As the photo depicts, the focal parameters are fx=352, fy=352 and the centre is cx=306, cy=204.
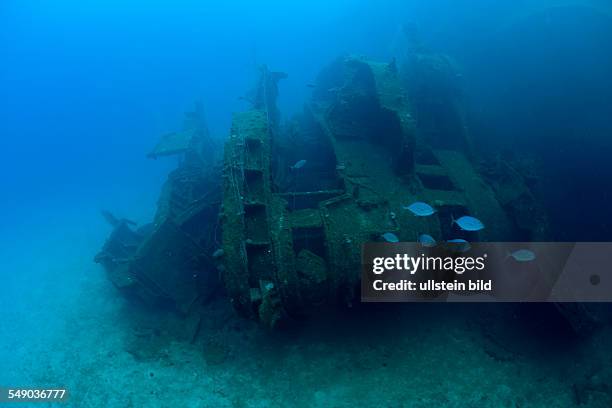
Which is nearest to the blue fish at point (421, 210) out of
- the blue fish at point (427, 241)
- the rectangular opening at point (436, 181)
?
the blue fish at point (427, 241)

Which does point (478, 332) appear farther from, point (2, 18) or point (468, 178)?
point (2, 18)

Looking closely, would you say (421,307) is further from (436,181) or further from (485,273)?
(436,181)

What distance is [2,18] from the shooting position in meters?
123

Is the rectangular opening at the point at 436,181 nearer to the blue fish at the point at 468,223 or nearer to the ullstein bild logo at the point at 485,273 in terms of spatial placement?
the ullstein bild logo at the point at 485,273

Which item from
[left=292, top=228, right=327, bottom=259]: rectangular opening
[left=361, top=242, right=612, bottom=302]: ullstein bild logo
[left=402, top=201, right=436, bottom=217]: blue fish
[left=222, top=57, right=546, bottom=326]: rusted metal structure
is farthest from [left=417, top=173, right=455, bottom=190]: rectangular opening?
[left=292, top=228, right=327, bottom=259]: rectangular opening

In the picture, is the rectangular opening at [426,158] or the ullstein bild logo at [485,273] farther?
the rectangular opening at [426,158]

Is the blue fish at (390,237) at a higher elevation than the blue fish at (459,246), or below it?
higher

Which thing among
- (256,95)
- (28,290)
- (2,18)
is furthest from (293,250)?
(2,18)

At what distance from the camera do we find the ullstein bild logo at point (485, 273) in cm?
691

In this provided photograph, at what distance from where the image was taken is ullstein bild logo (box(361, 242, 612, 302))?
6906 millimetres

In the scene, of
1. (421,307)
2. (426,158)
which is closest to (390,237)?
(421,307)

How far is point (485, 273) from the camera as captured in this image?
7496mm

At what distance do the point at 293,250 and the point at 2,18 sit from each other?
17030 cm

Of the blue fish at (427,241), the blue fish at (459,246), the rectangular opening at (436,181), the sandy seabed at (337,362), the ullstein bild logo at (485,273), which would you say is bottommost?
the sandy seabed at (337,362)
